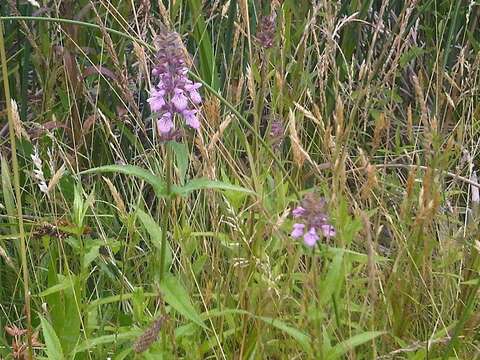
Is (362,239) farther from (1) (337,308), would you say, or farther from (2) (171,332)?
(2) (171,332)

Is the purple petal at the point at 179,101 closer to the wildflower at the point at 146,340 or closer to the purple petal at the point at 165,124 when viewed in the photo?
the purple petal at the point at 165,124

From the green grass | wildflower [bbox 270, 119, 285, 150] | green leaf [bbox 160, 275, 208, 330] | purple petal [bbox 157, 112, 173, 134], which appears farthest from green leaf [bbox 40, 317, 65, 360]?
wildflower [bbox 270, 119, 285, 150]

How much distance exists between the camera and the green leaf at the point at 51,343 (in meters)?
1.15

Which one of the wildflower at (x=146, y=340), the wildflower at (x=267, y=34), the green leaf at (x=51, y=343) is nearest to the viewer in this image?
the wildflower at (x=146, y=340)

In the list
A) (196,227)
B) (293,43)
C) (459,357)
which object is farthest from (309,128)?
(459,357)

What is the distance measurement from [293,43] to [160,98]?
3.43ft

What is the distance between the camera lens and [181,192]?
1075mm

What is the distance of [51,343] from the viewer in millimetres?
1159

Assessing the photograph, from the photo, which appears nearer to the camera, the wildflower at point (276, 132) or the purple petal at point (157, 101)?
the purple petal at point (157, 101)

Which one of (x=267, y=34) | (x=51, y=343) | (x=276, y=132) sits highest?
(x=267, y=34)

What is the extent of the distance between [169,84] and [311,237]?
0.78ft

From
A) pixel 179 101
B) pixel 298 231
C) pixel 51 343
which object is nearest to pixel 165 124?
pixel 179 101

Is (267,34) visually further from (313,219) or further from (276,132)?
(313,219)

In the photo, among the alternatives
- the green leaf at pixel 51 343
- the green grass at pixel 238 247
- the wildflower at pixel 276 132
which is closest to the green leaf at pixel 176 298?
the green grass at pixel 238 247
